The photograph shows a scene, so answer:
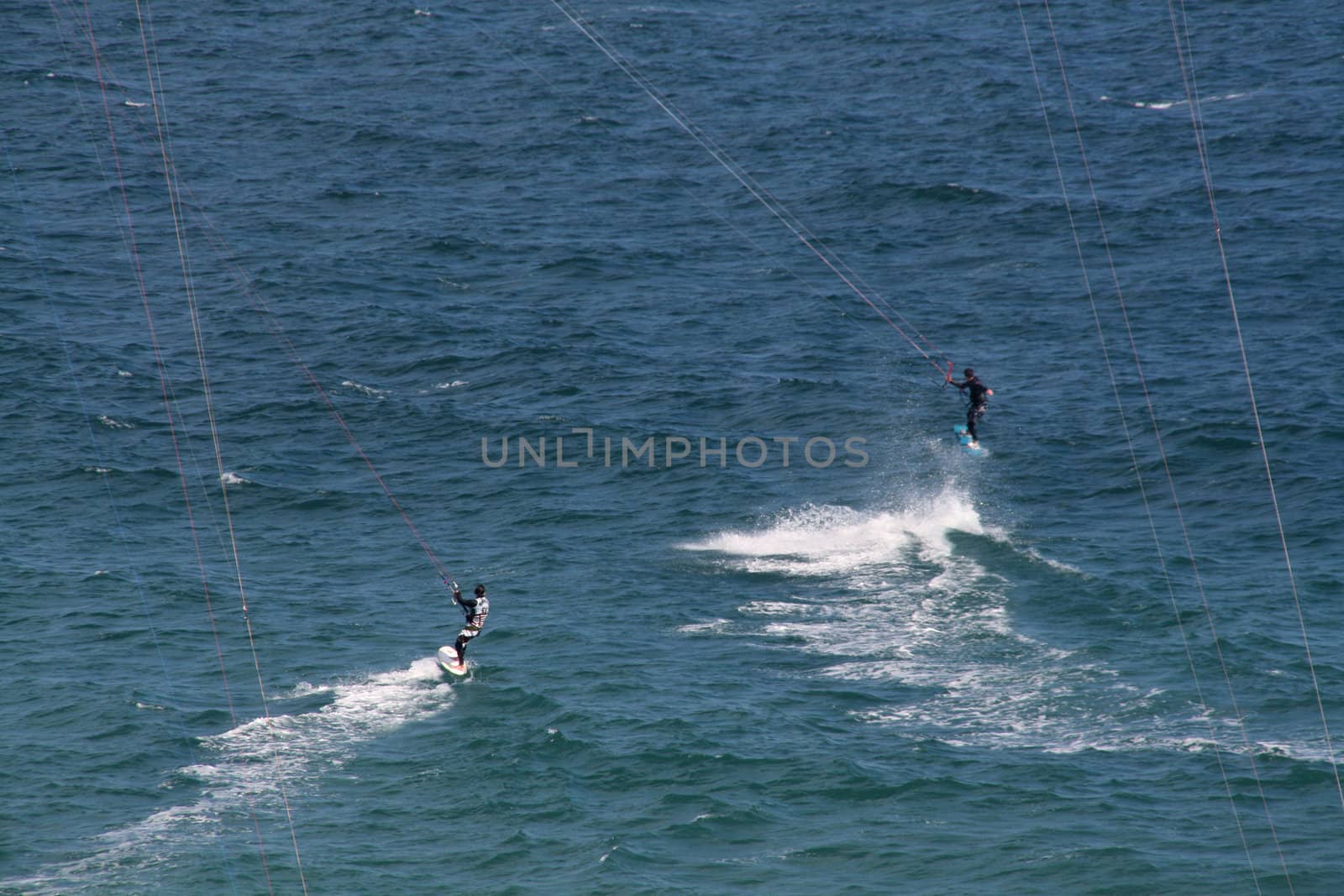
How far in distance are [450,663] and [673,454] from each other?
18.0m

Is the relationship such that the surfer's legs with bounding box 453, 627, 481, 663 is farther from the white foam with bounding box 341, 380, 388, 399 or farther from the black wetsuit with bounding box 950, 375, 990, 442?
the white foam with bounding box 341, 380, 388, 399

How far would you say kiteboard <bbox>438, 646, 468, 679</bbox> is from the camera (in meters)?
45.2

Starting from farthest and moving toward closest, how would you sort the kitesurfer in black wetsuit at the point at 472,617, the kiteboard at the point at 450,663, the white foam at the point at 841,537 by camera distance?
the white foam at the point at 841,537 < the kiteboard at the point at 450,663 < the kitesurfer in black wetsuit at the point at 472,617

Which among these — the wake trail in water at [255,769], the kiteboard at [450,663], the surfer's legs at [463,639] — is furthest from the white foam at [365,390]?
the surfer's legs at [463,639]

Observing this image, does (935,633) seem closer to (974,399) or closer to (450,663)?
(974,399)

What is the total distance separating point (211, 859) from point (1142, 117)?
72290mm

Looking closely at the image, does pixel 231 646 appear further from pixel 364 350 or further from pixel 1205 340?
pixel 1205 340

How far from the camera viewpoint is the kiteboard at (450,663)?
45250 millimetres

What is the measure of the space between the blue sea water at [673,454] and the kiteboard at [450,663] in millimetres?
447

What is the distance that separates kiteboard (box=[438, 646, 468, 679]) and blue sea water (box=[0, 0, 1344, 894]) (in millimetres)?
447

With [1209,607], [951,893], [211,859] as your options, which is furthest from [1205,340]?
[211,859]

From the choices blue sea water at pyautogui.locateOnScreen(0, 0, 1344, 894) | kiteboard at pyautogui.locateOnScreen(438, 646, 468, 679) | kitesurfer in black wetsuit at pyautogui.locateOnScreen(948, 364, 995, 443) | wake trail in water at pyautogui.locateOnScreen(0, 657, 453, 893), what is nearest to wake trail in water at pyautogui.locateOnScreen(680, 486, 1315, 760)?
blue sea water at pyautogui.locateOnScreen(0, 0, 1344, 894)

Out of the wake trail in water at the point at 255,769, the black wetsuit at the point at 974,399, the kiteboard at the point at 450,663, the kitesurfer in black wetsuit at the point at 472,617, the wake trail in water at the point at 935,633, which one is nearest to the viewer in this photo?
the wake trail in water at the point at 255,769

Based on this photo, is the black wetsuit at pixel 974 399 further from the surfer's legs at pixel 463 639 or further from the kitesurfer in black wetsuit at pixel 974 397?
the surfer's legs at pixel 463 639
